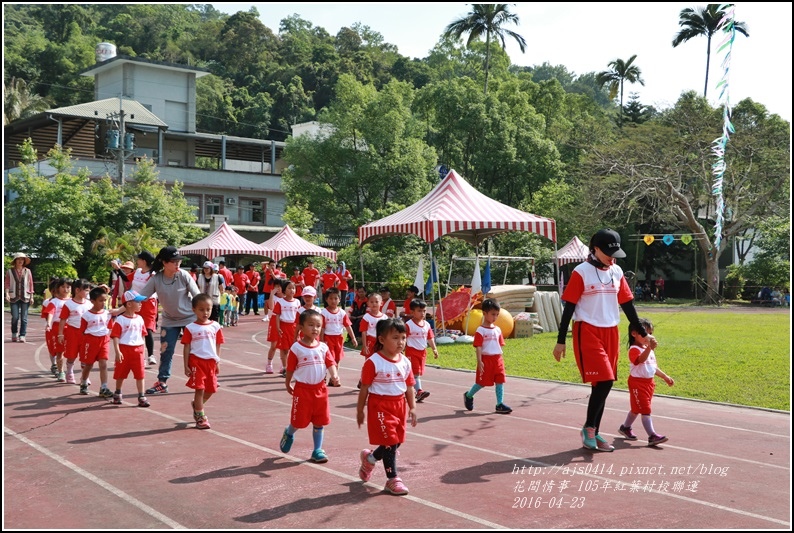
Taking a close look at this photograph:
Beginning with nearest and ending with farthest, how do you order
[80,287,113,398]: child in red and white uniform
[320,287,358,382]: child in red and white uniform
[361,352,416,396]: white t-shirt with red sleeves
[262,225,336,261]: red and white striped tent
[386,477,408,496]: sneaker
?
1. [386,477,408,496]: sneaker
2. [361,352,416,396]: white t-shirt with red sleeves
3. [80,287,113,398]: child in red and white uniform
4. [320,287,358,382]: child in red and white uniform
5. [262,225,336,261]: red and white striped tent

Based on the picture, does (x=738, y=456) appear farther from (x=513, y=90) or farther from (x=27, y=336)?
(x=513, y=90)

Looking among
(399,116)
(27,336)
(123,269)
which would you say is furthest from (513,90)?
(123,269)

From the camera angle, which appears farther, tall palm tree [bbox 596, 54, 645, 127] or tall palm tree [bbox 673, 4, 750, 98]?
tall palm tree [bbox 596, 54, 645, 127]

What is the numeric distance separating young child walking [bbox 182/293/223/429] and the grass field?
6909mm

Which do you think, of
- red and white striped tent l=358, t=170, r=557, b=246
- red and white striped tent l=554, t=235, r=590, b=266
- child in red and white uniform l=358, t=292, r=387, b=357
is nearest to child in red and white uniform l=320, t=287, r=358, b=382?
child in red and white uniform l=358, t=292, r=387, b=357

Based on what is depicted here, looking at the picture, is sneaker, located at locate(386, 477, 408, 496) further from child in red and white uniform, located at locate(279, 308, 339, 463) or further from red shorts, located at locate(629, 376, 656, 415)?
red shorts, located at locate(629, 376, 656, 415)

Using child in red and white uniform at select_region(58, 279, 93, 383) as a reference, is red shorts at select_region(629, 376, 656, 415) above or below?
below

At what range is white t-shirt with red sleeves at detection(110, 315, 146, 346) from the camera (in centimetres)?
1062

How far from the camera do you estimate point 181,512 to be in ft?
19.7

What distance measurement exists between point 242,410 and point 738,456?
6039 mm

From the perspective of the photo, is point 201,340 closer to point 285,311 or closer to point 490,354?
point 490,354

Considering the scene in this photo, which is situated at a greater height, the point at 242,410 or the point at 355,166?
the point at 355,166

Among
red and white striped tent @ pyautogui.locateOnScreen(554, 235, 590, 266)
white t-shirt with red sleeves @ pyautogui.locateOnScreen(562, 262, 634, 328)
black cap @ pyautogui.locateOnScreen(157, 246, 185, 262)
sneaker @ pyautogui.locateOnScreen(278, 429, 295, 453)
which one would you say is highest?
red and white striped tent @ pyautogui.locateOnScreen(554, 235, 590, 266)

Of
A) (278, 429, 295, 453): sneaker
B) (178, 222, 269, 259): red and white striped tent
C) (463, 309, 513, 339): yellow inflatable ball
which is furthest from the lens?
(178, 222, 269, 259): red and white striped tent
